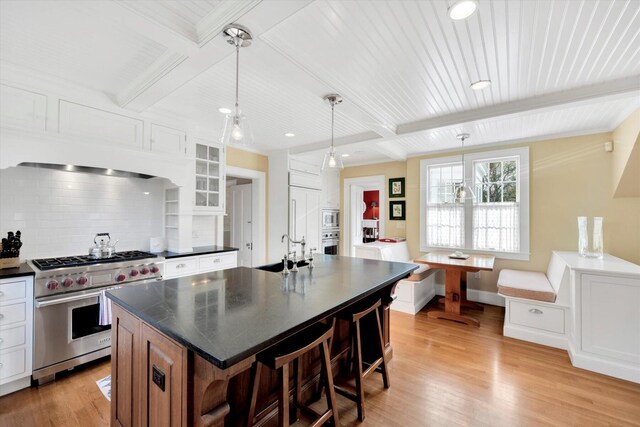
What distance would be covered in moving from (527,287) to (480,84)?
7.86 feet

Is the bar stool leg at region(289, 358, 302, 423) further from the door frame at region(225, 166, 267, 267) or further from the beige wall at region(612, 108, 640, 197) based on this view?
the beige wall at region(612, 108, 640, 197)

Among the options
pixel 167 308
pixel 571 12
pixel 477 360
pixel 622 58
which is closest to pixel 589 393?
pixel 477 360

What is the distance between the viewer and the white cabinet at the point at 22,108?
83.9 inches

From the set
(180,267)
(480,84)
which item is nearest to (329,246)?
(180,267)

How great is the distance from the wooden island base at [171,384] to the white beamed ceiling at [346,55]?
1682 millimetres

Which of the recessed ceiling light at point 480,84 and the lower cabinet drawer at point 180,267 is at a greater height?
the recessed ceiling light at point 480,84

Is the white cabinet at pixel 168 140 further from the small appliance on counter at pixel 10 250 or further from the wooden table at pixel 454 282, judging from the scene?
the wooden table at pixel 454 282

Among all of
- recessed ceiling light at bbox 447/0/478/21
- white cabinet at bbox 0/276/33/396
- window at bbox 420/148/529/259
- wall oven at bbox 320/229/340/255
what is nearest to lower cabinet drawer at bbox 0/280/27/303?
white cabinet at bbox 0/276/33/396

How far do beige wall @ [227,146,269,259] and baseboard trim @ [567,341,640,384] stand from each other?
410cm

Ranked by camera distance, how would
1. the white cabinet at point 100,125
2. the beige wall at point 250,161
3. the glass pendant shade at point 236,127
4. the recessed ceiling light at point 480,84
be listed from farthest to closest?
the beige wall at point 250,161 → the white cabinet at point 100,125 → the recessed ceiling light at point 480,84 → the glass pendant shade at point 236,127

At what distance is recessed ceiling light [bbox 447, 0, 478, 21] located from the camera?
1.44 metres

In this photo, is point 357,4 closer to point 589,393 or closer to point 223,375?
point 223,375

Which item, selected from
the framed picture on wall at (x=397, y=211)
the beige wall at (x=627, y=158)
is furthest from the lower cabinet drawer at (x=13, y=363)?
the beige wall at (x=627, y=158)

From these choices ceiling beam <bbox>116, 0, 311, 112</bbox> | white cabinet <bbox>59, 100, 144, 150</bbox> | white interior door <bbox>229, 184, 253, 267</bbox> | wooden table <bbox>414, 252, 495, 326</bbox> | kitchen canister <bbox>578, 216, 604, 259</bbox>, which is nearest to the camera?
ceiling beam <bbox>116, 0, 311, 112</bbox>
